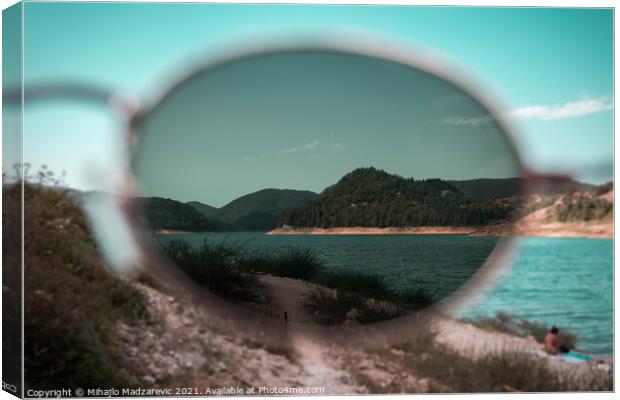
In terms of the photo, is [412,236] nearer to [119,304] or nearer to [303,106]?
[303,106]

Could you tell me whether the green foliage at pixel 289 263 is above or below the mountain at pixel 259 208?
below

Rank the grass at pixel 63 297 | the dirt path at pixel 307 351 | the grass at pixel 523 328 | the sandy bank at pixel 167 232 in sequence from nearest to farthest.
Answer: the grass at pixel 63 297, the dirt path at pixel 307 351, the sandy bank at pixel 167 232, the grass at pixel 523 328

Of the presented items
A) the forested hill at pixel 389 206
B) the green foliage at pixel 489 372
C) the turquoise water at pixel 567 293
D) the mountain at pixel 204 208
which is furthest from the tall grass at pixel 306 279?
the turquoise water at pixel 567 293

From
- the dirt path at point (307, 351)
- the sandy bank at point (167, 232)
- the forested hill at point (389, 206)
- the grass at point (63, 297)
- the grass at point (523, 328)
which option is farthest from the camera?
the forested hill at point (389, 206)

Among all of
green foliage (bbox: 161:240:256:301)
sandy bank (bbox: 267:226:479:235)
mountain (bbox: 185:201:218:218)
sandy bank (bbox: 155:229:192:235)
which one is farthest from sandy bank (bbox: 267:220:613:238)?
sandy bank (bbox: 155:229:192:235)

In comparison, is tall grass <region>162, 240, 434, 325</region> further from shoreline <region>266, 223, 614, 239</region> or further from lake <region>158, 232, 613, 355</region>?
shoreline <region>266, 223, 614, 239</region>

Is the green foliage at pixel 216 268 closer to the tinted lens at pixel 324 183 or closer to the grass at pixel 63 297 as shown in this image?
the tinted lens at pixel 324 183

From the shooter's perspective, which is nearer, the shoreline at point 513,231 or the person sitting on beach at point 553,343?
the person sitting on beach at point 553,343
